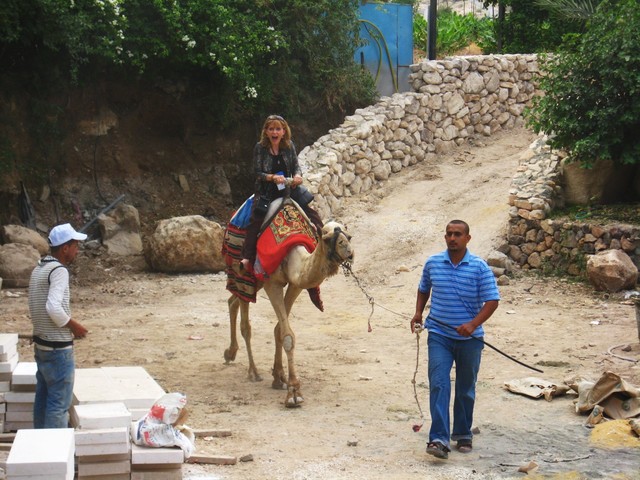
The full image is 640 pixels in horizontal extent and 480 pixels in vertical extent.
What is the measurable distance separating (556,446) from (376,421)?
63.6 inches

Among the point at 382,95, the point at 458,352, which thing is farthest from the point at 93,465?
the point at 382,95

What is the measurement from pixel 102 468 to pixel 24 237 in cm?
976

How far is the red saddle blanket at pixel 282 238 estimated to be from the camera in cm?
901

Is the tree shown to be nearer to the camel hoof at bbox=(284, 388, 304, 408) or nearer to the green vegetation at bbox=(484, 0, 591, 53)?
the green vegetation at bbox=(484, 0, 591, 53)

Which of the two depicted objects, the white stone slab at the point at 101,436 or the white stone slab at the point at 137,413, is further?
the white stone slab at the point at 137,413

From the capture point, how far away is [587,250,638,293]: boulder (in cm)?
1337

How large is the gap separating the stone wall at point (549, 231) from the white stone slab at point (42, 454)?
10329 millimetres

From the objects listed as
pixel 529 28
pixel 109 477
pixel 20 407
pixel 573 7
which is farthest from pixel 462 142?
pixel 109 477

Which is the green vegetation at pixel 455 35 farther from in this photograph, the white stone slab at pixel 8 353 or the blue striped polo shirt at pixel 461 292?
the white stone slab at pixel 8 353

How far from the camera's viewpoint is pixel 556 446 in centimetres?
742

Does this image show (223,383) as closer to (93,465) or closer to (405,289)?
(93,465)

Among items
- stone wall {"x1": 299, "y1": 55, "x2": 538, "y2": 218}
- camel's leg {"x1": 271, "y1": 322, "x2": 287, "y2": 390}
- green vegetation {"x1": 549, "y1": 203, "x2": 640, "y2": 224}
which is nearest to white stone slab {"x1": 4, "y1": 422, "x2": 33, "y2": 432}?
camel's leg {"x1": 271, "y1": 322, "x2": 287, "y2": 390}

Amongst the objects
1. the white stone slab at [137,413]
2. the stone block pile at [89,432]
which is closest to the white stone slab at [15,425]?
the stone block pile at [89,432]

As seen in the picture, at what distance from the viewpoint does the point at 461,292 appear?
703cm
